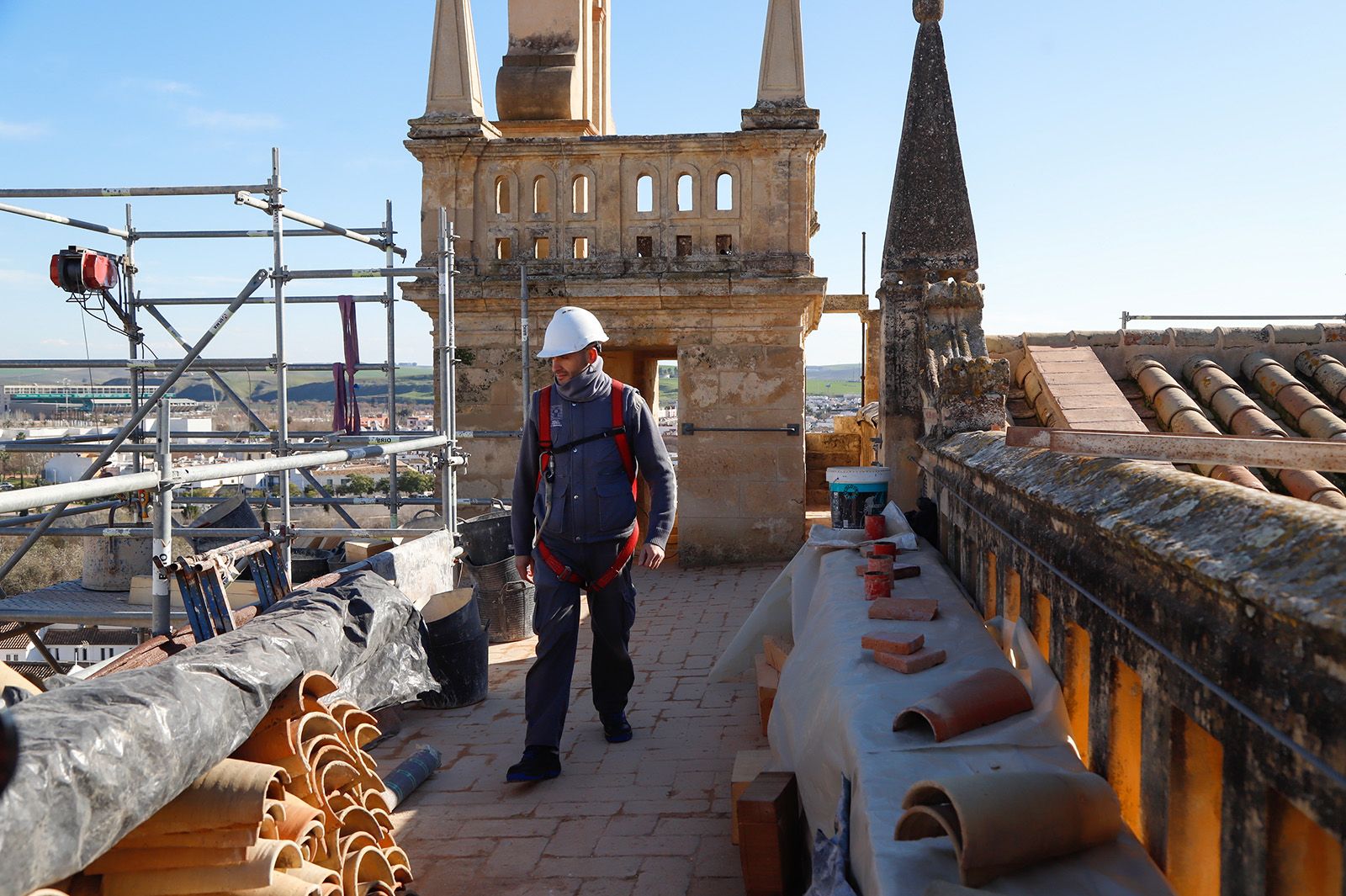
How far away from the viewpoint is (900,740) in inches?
109

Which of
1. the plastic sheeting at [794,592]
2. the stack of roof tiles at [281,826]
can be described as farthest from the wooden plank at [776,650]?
the stack of roof tiles at [281,826]

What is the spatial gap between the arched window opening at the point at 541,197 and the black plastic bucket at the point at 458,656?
580 cm

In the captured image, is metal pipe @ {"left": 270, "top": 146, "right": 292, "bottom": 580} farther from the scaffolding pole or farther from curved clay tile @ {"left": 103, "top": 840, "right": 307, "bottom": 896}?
curved clay tile @ {"left": 103, "top": 840, "right": 307, "bottom": 896}

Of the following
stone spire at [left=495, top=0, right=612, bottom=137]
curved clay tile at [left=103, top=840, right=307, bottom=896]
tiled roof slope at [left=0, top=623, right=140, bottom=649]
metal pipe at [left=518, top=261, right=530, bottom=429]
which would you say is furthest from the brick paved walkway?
stone spire at [left=495, top=0, right=612, bottom=137]

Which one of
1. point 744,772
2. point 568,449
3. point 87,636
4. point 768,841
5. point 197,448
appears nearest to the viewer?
point 768,841

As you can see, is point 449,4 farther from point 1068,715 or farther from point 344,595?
point 1068,715

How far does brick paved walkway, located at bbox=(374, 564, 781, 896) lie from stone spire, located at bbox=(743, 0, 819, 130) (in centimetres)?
575

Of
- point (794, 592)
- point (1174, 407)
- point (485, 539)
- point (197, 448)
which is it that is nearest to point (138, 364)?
point (197, 448)

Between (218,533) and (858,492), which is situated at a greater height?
(858,492)

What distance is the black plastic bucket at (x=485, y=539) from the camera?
26.1 ft

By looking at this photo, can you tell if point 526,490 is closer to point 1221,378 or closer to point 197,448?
point 197,448

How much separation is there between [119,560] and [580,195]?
5985 millimetres

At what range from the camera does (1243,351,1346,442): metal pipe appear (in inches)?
234

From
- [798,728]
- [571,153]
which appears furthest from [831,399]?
[798,728]
